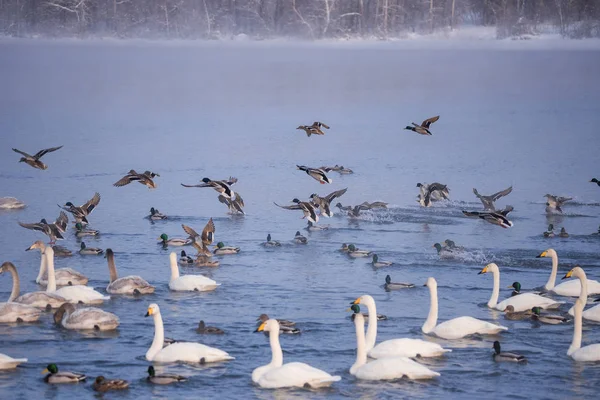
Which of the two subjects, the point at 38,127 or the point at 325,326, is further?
the point at 38,127

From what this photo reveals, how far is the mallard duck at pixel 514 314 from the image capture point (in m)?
16.8

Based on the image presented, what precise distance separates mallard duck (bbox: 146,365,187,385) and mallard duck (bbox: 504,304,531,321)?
5.45m

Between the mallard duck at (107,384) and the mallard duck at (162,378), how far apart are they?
38cm

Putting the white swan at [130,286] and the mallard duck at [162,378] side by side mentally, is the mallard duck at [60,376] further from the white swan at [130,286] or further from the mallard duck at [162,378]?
the white swan at [130,286]

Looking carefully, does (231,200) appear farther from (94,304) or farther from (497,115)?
(497,115)

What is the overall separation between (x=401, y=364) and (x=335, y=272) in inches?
249

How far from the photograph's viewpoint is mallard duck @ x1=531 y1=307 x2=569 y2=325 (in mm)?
16500

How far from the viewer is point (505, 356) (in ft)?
47.5

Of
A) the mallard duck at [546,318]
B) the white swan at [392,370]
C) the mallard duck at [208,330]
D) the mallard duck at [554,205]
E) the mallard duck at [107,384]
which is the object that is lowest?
the mallard duck at [107,384]

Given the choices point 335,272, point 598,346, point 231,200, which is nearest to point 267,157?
point 231,200

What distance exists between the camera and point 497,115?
154ft

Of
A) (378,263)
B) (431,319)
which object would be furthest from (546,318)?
(378,263)

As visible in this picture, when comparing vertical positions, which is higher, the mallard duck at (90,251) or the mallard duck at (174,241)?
the mallard duck at (174,241)

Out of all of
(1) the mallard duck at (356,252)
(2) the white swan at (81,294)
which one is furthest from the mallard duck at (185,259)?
(2) the white swan at (81,294)
